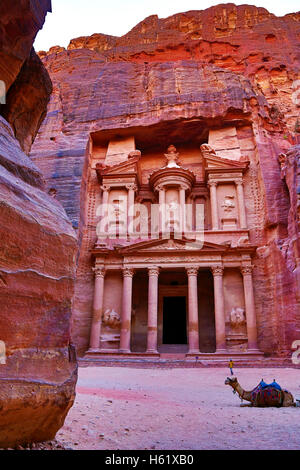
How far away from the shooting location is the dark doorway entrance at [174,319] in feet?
75.6

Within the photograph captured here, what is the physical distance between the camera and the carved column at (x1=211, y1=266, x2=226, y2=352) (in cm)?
1830

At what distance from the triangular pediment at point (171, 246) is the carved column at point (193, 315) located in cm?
128

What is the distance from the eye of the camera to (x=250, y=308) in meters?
18.9

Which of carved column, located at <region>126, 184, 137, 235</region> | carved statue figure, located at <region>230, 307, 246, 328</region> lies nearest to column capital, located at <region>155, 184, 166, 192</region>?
carved column, located at <region>126, 184, 137, 235</region>

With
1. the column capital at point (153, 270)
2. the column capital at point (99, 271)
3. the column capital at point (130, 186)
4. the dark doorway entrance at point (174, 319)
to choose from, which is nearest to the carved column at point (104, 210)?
the column capital at point (130, 186)

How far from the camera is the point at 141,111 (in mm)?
25312

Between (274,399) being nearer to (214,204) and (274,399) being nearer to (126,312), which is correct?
(126,312)

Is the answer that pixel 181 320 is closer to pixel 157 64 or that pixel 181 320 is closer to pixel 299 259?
pixel 299 259

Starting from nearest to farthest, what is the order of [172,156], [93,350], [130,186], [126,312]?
[93,350] < [126,312] < [130,186] < [172,156]

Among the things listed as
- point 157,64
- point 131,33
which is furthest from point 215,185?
point 131,33

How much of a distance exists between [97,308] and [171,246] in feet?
18.4

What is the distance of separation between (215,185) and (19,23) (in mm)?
21164

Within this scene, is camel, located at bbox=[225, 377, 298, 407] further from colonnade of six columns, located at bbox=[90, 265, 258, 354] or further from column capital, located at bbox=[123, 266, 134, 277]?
column capital, located at bbox=[123, 266, 134, 277]

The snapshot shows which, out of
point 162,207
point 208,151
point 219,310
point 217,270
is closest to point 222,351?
point 219,310
